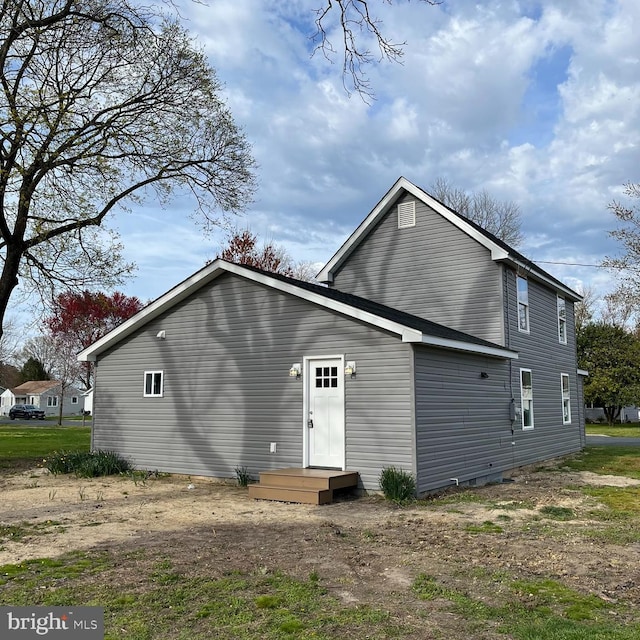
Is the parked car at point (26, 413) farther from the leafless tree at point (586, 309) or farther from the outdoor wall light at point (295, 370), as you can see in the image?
the outdoor wall light at point (295, 370)

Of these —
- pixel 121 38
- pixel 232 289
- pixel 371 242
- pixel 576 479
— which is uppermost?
pixel 121 38

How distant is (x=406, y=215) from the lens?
15680mm

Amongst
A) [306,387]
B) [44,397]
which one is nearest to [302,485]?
[306,387]

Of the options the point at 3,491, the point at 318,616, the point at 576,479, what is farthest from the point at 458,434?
the point at 3,491

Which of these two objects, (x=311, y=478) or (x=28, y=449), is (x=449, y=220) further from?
(x=28, y=449)

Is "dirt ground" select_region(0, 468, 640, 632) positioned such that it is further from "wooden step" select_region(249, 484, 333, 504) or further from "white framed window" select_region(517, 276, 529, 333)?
"white framed window" select_region(517, 276, 529, 333)

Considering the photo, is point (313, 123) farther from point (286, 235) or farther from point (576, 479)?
point (286, 235)

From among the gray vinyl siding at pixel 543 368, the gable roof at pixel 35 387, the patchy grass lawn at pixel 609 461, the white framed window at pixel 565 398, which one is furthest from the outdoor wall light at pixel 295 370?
the gable roof at pixel 35 387

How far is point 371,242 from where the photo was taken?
16188 mm

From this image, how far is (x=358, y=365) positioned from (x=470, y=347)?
2.43 meters

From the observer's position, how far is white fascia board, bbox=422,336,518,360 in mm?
10672

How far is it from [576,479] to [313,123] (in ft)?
30.7

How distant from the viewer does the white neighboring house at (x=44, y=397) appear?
214 ft

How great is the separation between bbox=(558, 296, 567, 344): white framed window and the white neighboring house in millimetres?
53997
